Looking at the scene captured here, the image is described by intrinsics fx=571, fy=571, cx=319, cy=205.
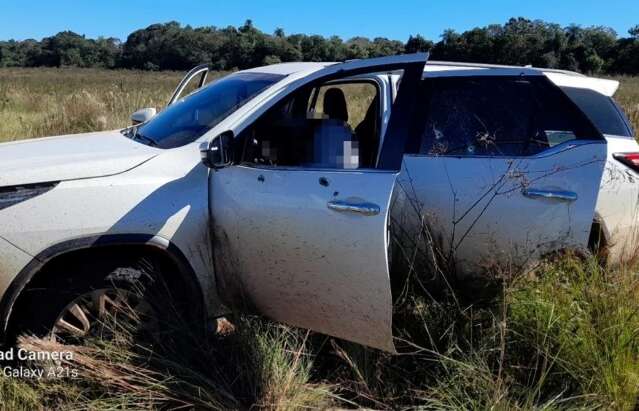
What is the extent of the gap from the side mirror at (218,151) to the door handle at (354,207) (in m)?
0.58

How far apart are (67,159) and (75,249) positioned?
0.55 m

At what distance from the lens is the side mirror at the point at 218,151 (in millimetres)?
2848

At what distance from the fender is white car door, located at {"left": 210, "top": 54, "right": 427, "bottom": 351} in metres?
0.24

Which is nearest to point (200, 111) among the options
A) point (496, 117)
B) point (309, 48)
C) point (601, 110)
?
point (496, 117)

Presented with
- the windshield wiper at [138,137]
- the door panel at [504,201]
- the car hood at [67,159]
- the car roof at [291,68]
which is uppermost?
the car roof at [291,68]

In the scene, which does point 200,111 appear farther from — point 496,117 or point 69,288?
point 496,117

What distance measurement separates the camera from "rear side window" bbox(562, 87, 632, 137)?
3.67m

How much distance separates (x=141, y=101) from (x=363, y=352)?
9492 millimetres

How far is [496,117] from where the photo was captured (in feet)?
12.0

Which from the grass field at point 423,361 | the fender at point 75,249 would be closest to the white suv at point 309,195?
the fender at point 75,249

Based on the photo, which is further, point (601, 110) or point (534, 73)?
point (601, 110)

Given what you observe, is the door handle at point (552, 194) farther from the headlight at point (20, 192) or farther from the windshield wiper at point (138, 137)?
the headlight at point (20, 192)

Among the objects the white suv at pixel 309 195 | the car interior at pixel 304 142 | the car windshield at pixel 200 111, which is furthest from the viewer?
A: the car windshield at pixel 200 111

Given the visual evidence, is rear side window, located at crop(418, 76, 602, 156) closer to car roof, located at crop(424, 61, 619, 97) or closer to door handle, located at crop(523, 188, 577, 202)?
car roof, located at crop(424, 61, 619, 97)
